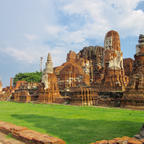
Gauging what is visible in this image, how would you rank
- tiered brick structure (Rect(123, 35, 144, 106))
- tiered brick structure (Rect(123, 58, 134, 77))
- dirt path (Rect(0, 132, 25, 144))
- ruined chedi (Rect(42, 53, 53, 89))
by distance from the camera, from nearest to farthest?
dirt path (Rect(0, 132, 25, 144)), tiered brick structure (Rect(123, 35, 144, 106)), ruined chedi (Rect(42, 53, 53, 89)), tiered brick structure (Rect(123, 58, 134, 77))

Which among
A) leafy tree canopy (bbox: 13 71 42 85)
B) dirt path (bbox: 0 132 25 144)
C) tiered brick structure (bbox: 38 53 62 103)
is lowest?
dirt path (bbox: 0 132 25 144)

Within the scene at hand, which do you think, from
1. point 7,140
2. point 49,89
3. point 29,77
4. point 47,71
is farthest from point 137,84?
point 29,77

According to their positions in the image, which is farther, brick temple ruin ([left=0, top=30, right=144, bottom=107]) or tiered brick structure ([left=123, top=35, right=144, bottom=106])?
brick temple ruin ([left=0, top=30, right=144, bottom=107])

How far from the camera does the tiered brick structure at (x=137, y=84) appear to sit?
10.9 meters

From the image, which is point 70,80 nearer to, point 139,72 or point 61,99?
point 61,99

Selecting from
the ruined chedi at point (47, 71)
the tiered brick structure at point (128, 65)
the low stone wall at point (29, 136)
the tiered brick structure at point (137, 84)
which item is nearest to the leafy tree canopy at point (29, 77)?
the tiered brick structure at point (128, 65)

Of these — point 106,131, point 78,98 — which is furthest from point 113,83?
point 106,131

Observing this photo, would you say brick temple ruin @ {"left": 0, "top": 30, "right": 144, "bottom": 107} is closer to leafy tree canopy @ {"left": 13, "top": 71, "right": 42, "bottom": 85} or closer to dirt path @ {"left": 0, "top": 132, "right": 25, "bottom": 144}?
dirt path @ {"left": 0, "top": 132, "right": 25, "bottom": 144}

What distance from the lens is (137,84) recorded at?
37.9ft

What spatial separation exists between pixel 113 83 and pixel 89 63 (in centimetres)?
3422

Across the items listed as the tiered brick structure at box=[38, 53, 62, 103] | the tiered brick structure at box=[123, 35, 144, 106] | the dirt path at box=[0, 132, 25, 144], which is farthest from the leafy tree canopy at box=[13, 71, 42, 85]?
the dirt path at box=[0, 132, 25, 144]

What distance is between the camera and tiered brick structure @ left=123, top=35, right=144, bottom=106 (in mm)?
10885

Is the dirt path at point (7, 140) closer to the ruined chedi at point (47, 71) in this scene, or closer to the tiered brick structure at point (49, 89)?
the tiered brick structure at point (49, 89)

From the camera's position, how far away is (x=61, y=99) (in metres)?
17.4
